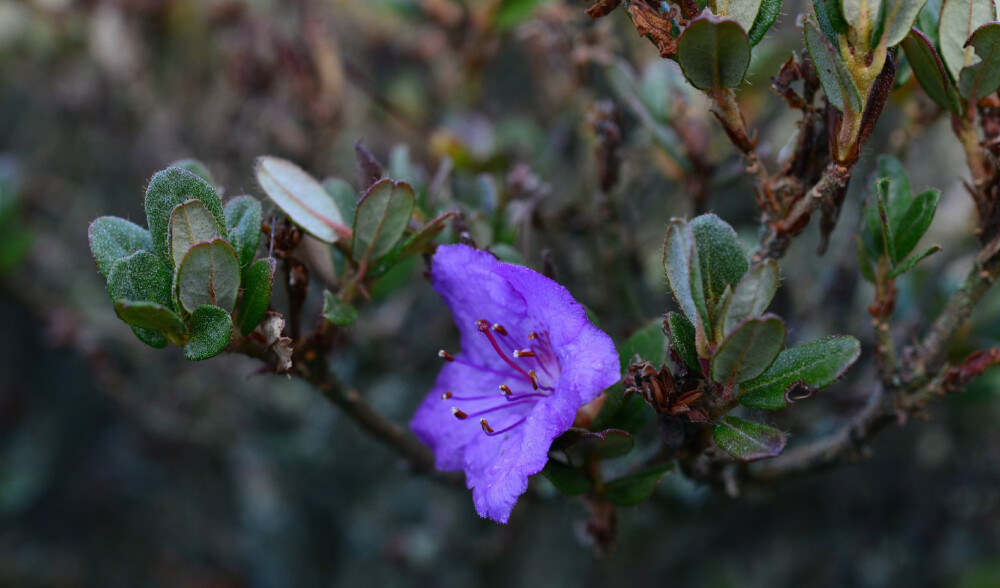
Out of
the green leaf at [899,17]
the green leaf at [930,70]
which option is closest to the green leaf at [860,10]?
the green leaf at [899,17]

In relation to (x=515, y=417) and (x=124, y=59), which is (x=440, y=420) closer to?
(x=515, y=417)

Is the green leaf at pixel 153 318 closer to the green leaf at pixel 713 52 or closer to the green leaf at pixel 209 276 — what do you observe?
the green leaf at pixel 209 276

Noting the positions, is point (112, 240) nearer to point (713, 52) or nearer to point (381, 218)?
point (381, 218)

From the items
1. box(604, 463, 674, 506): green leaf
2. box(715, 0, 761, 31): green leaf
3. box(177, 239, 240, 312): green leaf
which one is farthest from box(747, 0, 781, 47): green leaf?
box(177, 239, 240, 312): green leaf

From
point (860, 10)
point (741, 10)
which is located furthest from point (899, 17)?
point (741, 10)

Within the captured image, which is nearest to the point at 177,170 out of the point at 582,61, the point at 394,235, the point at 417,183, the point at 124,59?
the point at 394,235

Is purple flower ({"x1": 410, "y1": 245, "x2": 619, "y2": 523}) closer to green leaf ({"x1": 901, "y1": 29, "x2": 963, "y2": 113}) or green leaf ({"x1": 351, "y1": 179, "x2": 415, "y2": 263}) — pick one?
green leaf ({"x1": 351, "y1": 179, "x2": 415, "y2": 263})
